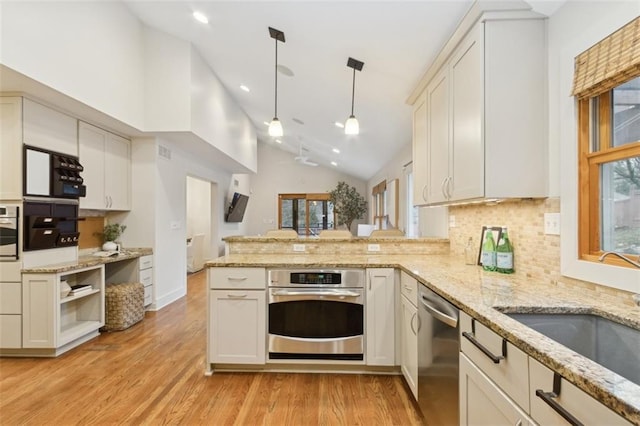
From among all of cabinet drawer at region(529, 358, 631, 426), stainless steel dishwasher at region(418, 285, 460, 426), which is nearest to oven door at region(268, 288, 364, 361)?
stainless steel dishwasher at region(418, 285, 460, 426)

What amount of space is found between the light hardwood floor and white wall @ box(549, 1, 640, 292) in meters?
1.27

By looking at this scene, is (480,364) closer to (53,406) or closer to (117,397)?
(117,397)

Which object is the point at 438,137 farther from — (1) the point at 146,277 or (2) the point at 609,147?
(1) the point at 146,277

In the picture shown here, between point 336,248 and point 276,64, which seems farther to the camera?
point 276,64

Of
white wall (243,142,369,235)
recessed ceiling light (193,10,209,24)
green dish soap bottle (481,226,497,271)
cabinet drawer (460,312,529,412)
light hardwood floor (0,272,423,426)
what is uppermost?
recessed ceiling light (193,10,209,24)

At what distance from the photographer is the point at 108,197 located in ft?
12.3

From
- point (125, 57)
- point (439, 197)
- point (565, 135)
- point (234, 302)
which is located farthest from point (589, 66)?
point (125, 57)

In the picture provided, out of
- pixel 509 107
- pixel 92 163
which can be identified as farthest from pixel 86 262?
pixel 509 107

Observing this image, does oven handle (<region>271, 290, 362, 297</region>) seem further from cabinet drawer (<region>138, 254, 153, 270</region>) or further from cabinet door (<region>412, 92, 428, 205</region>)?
cabinet drawer (<region>138, 254, 153, 270</region>)

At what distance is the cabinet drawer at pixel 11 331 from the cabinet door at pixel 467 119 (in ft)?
12.2

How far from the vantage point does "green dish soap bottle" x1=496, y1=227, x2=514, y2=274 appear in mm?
2020

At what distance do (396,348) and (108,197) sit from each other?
3.60 metres

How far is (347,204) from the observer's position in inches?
366

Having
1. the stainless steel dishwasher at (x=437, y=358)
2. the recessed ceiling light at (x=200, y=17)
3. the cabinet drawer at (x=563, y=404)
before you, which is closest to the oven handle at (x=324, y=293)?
the stainless steel dishwasher at (x=437, y=358)
